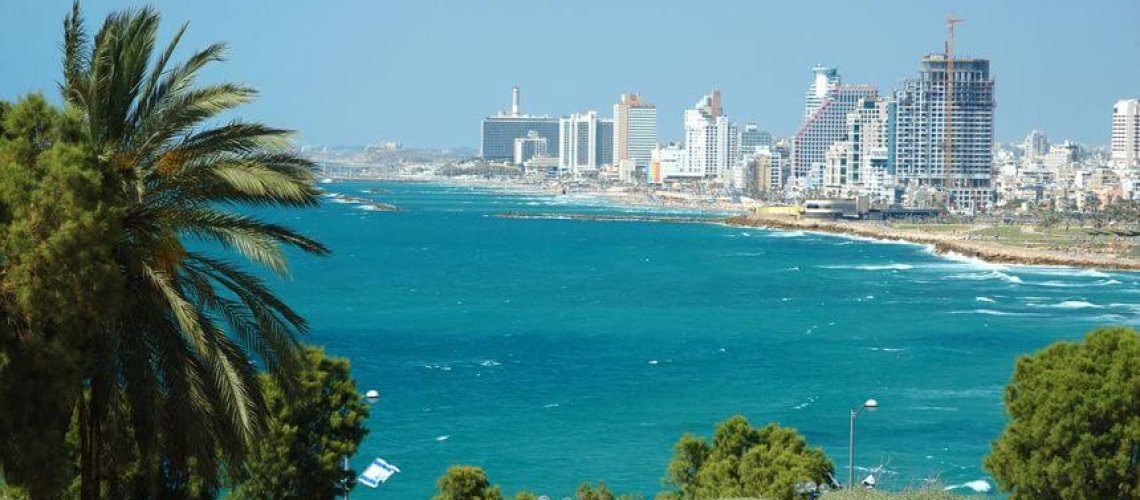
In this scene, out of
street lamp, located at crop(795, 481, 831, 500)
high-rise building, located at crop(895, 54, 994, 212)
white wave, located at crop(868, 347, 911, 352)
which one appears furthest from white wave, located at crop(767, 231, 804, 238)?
street lamp, located at crop(795, 481, 831, 500)

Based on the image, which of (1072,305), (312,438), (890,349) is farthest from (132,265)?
(1072,305)

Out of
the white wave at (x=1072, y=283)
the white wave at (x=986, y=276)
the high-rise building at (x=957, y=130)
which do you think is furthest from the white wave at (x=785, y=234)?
the high-rise building at (x=957, y=130)

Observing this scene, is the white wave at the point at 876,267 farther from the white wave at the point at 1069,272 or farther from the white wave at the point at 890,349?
the white wave at the point at 890,349

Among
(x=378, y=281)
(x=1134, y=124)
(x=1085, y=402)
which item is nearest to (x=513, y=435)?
(x=1085, y=402)

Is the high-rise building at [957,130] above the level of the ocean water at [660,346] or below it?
above

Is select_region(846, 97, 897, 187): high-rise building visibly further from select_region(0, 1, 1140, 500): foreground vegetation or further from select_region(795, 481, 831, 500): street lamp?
select_region(0, 1, 1140, 500): foreground vegetation

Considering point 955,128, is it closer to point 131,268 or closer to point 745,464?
point 745,464
